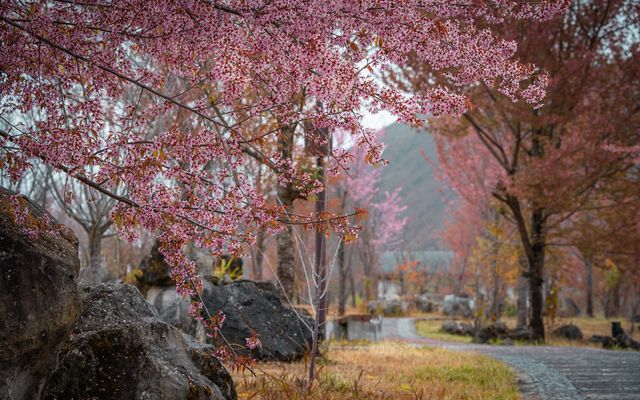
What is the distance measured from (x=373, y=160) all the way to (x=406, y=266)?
2934 cm

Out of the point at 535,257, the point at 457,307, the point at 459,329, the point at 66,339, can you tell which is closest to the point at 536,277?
the point at 535,257

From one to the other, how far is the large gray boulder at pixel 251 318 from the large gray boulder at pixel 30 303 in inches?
174

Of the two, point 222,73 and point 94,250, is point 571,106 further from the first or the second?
point 222,73

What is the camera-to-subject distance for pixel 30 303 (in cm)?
260

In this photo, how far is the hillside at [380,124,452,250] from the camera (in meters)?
70.1

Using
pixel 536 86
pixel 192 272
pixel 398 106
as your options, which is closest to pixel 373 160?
pixel 398 106

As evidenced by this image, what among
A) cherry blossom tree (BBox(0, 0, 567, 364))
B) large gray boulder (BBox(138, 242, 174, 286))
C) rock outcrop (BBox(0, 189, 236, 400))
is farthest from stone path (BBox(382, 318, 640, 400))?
large gray boulder (BBox(138, 242, 174, 286))

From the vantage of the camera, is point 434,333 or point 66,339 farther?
point 434,333

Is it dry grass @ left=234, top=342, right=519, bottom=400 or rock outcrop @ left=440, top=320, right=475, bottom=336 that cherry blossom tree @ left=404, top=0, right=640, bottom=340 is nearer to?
rock outcrop @ left=440, top=320, right=475, bottom=336

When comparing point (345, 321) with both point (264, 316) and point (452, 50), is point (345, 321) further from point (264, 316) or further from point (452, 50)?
point (452, 50)

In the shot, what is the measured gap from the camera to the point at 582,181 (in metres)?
12.3

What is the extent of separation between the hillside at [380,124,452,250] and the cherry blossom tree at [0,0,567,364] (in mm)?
55186

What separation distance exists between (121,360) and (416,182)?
4341 inches

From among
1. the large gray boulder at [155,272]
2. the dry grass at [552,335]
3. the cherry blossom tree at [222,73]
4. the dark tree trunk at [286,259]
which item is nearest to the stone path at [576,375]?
the cherry blossom tree at [222,73]
